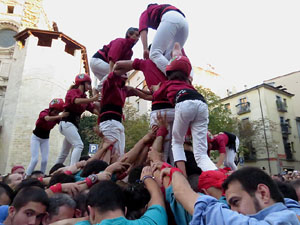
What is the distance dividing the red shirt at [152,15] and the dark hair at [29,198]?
3.69 metres

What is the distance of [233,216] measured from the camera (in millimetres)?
1286

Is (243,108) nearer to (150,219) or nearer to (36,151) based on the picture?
(36,151)

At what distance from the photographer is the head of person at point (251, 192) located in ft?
4.64

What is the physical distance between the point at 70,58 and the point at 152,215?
26914 mm

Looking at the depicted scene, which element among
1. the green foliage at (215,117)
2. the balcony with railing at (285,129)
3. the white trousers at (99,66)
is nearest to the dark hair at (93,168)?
the white trousers at (99,66)

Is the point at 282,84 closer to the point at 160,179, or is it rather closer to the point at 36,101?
the point at 36,101

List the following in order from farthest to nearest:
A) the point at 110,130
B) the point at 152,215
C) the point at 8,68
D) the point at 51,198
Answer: the point at 8,68
the point at 110,130
the point at 51,198
the point at 152,215

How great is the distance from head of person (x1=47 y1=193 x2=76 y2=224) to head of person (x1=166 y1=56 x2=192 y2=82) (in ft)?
7.85

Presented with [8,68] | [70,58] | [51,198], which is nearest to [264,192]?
[51,198]

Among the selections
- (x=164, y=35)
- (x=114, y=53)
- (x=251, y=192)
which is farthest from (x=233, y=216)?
(x=114, y=53)

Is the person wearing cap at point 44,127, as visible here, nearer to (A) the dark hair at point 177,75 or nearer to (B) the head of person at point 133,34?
(B) the head of person at point 133,34

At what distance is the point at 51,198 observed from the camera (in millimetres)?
2184

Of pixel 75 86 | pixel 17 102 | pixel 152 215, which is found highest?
pixel 17 102

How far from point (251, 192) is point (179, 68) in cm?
257
